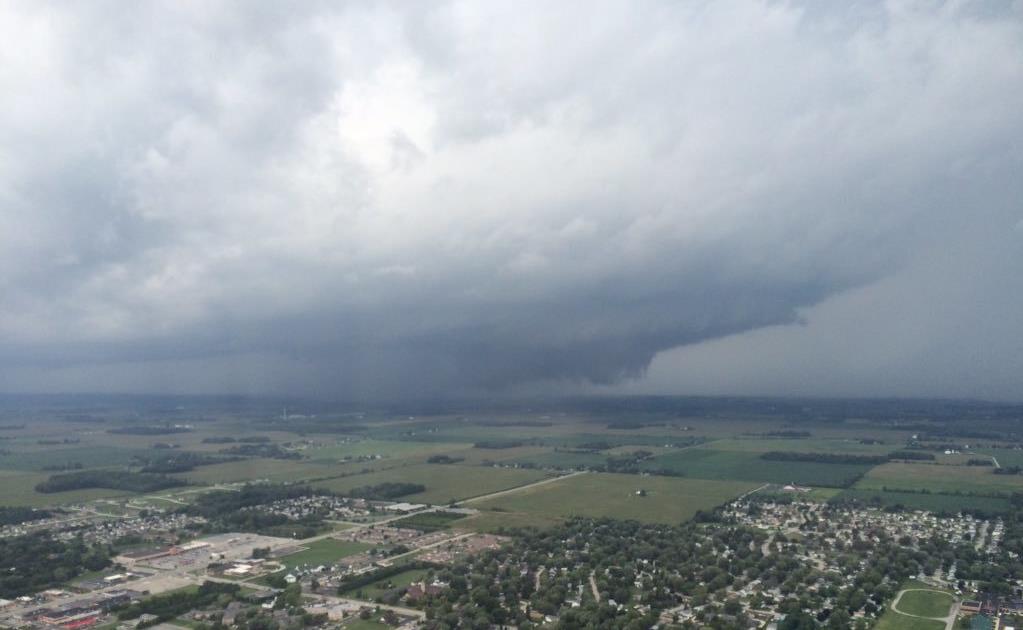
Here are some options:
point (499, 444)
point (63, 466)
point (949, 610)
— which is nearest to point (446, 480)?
point (499, 444)

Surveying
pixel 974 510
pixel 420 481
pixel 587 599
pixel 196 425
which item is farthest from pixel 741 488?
pixel 196 425

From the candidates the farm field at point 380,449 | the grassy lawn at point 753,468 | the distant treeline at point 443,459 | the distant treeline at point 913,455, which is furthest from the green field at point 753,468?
the farm field at point 380,449

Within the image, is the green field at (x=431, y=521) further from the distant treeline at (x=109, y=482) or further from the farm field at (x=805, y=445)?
the farm field at (x=805, y=445)

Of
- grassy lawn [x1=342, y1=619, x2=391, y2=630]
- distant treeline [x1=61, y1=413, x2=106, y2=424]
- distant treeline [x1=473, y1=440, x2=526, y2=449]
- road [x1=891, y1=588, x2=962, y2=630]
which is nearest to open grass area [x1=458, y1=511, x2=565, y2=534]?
grassy lawn [x1=342, y1=619, x2=391, y2=630]

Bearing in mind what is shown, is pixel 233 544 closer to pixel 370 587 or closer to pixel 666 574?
pixel 370 587

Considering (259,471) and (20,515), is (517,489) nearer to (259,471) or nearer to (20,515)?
(259,471)

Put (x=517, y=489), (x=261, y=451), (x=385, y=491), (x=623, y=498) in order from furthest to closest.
A: (x=261, y=451) < (x=517, y=489) < (x=385, y=491) < (x=623, y=498)
